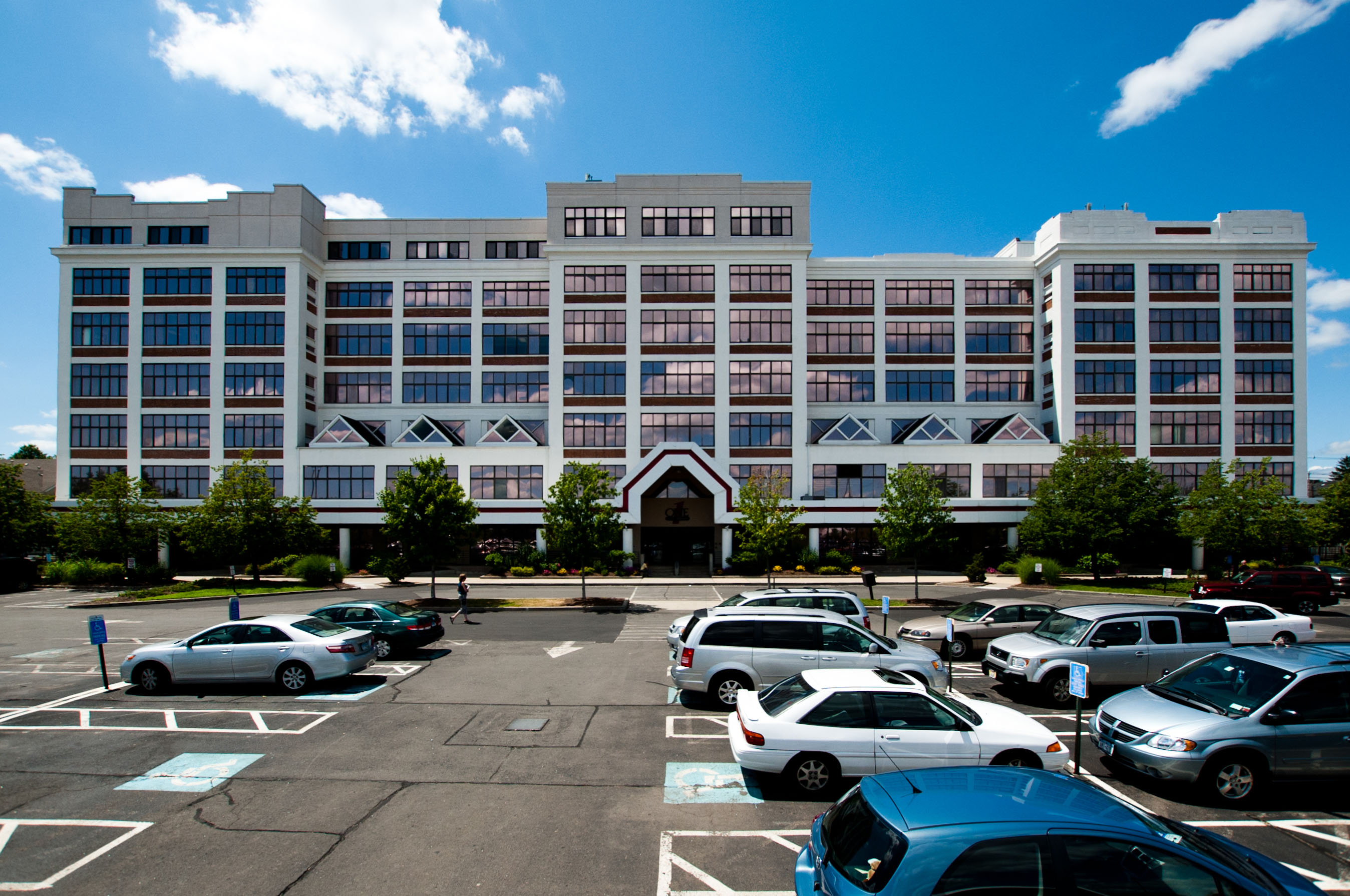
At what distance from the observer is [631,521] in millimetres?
42219

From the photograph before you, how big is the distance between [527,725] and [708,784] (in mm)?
3932

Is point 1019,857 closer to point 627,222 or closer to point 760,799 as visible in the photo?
point 760,799

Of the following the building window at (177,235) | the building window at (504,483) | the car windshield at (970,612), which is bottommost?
the car windshield at (970,612)

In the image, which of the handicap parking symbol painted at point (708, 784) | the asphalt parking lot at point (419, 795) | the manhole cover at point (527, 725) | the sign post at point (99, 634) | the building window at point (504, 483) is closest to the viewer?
the asphalt parking lot at point (419, 795)

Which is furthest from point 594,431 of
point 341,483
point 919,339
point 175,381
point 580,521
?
point 175,381

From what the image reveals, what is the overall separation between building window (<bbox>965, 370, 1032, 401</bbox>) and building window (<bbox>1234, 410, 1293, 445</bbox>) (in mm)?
12772

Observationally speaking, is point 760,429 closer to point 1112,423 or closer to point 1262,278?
point 1112,423

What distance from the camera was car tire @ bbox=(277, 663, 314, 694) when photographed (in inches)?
542

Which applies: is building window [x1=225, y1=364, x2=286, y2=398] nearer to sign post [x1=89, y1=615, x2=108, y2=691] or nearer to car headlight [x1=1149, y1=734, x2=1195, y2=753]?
sign post [x1=89, y1=615, x2=108, y2=691]

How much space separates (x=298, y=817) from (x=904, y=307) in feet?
156

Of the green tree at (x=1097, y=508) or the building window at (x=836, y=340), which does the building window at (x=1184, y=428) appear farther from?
the building window at (x=836, y=340)

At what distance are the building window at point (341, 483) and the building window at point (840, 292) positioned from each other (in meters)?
31.8

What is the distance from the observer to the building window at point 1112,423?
45.7 meters

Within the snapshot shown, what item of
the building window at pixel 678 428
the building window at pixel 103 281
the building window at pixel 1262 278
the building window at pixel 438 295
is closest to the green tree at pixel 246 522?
the building window at pixel 438 295
